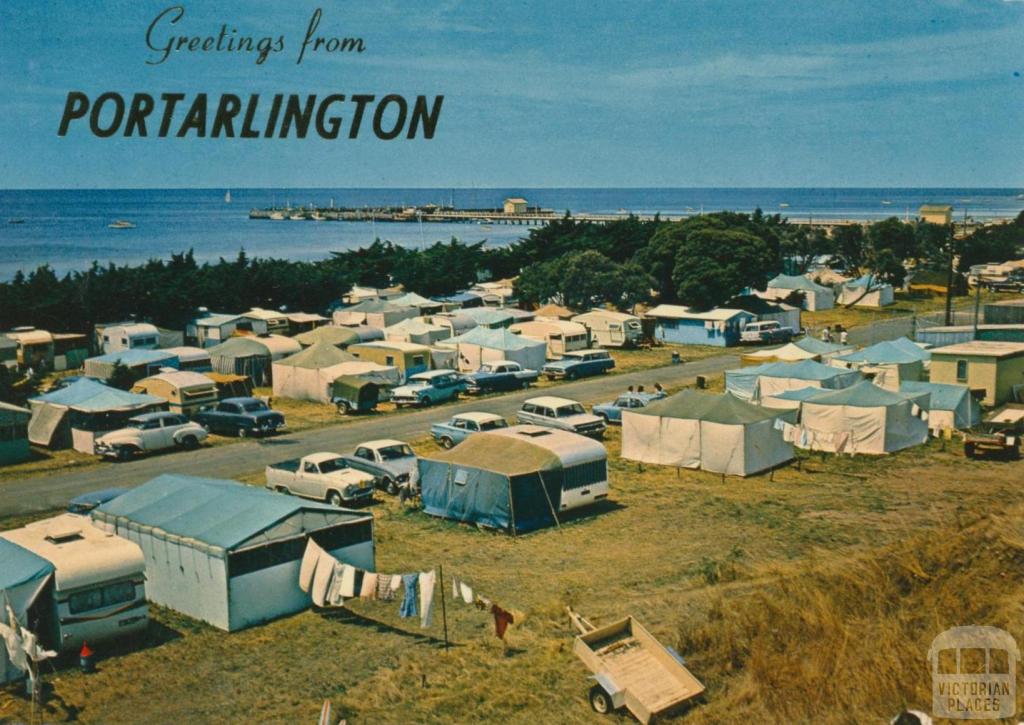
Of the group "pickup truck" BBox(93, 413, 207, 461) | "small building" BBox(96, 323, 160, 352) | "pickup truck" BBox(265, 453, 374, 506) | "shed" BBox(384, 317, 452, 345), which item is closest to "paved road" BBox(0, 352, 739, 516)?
"pickup truck" BBox(93, 413, 207, 461)

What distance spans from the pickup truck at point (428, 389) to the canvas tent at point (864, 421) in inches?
556

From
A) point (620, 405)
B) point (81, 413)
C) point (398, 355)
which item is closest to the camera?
point (81, 413)

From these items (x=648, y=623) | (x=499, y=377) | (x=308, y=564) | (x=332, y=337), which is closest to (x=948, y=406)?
(x=499, y=377)

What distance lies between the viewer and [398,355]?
4088cm

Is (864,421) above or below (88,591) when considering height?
below

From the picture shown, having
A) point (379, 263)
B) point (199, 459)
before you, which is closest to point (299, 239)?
point (379, 263)

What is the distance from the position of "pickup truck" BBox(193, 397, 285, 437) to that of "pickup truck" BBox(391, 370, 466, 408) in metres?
5.46

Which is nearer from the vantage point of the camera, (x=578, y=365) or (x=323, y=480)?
(x=323, y=480)

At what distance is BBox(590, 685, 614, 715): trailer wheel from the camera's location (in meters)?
13.0

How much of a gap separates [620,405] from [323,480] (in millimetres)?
12943

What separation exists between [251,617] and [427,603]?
131 inches

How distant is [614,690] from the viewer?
42.7 ft

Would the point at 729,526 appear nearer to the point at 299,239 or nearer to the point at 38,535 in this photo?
the point at 38,535

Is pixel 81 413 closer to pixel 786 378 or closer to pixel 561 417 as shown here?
pixel 561 417
